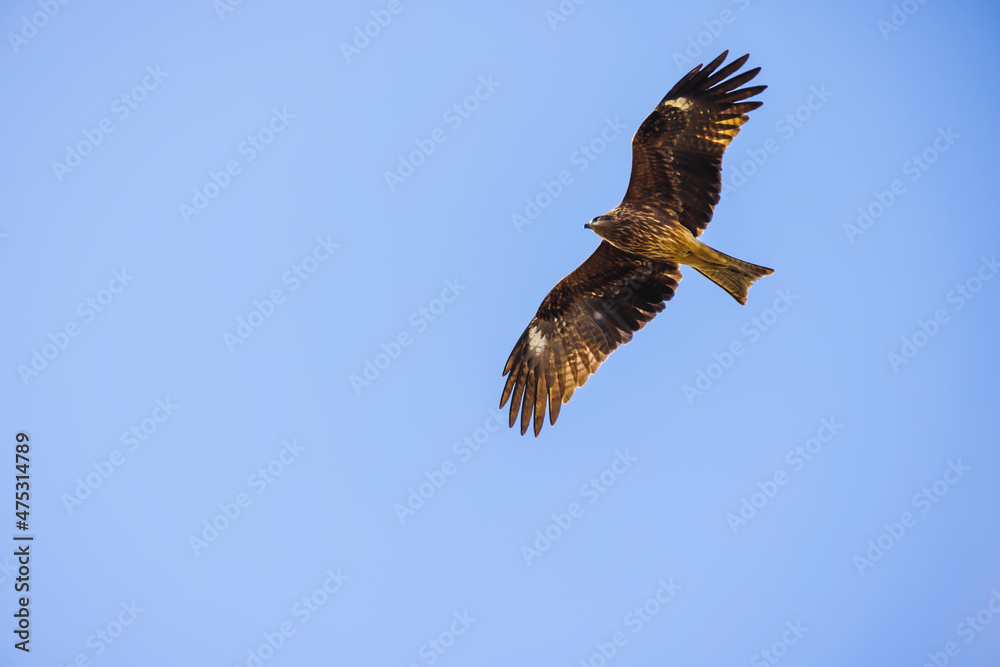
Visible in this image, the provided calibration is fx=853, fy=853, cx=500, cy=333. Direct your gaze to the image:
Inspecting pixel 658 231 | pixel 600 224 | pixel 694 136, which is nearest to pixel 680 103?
pixel 694 136

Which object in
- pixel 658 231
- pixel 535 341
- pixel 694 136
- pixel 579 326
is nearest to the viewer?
pixel 658 231

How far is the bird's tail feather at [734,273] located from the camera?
430 inches

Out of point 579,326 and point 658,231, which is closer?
point 658,231

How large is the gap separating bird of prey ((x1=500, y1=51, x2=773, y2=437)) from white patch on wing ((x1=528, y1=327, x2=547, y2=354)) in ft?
1.46

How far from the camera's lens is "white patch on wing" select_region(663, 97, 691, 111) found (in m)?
11.3

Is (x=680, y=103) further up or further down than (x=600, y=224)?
further up

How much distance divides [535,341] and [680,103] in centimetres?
401

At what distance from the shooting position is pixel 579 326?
12.7 metres

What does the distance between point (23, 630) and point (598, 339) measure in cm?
1152

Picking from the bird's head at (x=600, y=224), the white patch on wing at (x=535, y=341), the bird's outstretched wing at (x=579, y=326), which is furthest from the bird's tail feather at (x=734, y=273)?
the white patch on wing at (x=535, y=341)

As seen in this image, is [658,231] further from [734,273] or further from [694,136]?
[694,136]

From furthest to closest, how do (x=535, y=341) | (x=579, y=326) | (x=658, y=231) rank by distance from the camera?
1. (x=535, y=341)
2. (x=579, y=326)
3. (x=658, y=231)

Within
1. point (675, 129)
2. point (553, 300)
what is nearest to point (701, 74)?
point (675, 129)

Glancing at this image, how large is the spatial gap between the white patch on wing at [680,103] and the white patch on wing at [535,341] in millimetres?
3804
